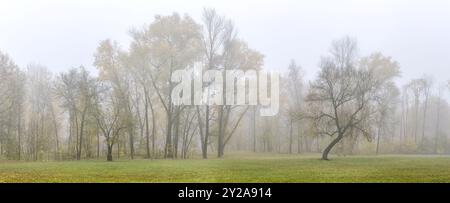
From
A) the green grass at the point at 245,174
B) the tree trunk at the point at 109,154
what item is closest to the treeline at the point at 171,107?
the tree trunk at the point at 109,154

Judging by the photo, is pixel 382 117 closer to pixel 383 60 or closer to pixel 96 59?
pixel 383 60

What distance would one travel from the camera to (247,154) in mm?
18016

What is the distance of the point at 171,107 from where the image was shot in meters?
19.5

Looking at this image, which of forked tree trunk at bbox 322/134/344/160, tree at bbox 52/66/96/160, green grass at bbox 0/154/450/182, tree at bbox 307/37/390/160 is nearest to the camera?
green grass at bbox 0/154/450/182

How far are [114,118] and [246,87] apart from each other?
7.62 meters

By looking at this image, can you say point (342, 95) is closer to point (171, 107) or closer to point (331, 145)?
point (331, 145)

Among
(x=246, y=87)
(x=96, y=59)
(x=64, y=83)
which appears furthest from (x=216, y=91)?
(x=64, y=83)

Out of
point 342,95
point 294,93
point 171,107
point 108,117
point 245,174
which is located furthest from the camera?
point 171,107

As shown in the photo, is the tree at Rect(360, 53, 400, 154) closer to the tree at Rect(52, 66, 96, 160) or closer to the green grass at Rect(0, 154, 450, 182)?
the green grass at Rect(0, 154, 450, 182)

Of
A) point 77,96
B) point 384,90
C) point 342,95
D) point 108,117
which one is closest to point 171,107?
point 108,117

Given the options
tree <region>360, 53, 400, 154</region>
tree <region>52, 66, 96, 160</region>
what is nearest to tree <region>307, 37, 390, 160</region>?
tree <region>360, 53, 400, 154</region>

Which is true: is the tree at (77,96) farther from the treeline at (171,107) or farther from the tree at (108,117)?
the tree at (108,117)

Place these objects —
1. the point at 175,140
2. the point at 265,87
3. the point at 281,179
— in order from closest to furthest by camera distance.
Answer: the point at 281,179 → the point at 265,87 → the point at 175,140

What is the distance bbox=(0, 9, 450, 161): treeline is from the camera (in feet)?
56.7
